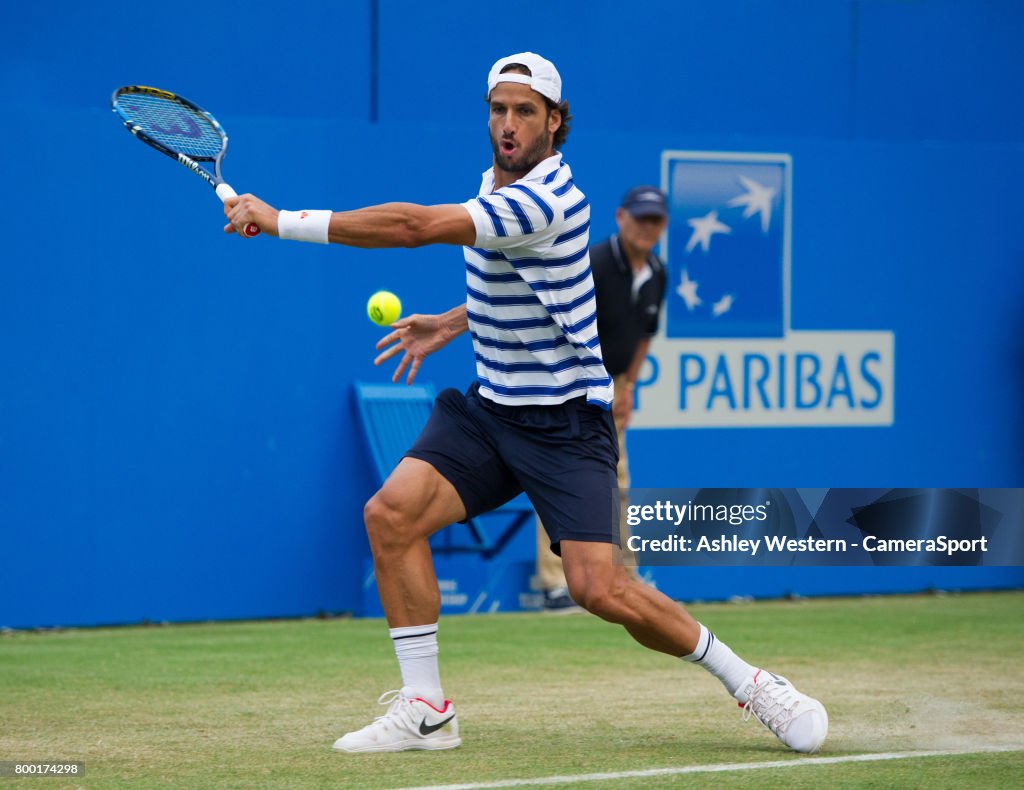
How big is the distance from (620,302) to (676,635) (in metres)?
3.67

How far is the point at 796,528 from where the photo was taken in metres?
6.54

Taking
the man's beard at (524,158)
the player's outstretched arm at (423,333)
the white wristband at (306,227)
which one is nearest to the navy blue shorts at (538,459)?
the player's outstretched arm at (423,333)

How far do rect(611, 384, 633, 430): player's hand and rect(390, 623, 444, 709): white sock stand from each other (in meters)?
3.75

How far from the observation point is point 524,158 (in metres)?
4.94

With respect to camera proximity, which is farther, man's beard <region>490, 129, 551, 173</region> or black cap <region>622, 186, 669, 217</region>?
black cap <region>622, 186, 669, 217</region>

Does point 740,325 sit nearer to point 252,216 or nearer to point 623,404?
point 623,404

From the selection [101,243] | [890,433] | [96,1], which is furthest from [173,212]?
[890,433]

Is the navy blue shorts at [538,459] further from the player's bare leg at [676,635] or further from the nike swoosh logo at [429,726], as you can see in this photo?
the nike swoosh logo at [429,726]

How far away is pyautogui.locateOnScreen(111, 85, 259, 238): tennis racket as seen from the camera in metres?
5.49

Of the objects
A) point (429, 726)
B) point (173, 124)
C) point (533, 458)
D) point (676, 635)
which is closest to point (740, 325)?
point (173, 124)

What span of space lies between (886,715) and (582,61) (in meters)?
6.15

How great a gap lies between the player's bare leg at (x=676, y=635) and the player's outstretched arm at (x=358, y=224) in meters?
1.01

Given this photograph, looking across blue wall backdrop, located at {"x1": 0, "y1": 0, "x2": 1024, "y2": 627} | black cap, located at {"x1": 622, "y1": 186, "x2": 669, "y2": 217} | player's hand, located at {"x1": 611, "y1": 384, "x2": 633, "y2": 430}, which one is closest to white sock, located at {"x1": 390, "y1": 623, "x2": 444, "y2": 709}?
black cap, located at {"x1": 622, "y1": 186, "x2": 669, "y2": 217}

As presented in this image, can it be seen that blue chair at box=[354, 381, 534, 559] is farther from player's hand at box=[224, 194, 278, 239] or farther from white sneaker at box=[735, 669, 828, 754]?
player's hand at box=[224, 194, 278, 239]
